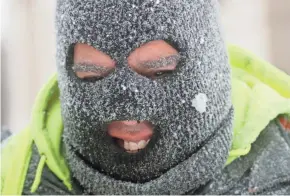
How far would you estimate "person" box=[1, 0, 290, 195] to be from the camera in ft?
2.23

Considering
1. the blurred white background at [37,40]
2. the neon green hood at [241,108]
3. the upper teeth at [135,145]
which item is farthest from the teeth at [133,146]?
the blurred white background at [37,40]

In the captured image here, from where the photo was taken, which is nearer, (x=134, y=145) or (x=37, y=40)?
(x=134, y=145)

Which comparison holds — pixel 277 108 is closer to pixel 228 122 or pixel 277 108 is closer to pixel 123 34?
pixel 228 122

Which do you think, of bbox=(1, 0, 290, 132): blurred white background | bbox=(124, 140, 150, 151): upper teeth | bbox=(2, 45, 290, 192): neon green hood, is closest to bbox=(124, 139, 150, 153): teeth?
bbox=(124, 140, 150, 151): upper teeth

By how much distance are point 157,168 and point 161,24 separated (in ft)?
0.50

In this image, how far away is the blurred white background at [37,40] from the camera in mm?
1391

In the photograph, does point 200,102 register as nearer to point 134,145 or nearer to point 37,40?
point 134,145

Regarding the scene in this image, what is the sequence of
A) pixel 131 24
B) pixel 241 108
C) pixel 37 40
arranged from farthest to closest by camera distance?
1. pixel 37 40
2. pixel 241 108
3. pixel 131 24

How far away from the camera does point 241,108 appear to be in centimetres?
79

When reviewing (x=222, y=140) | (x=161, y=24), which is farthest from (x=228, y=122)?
(x=161, y=24)

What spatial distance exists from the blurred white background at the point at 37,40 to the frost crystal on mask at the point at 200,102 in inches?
26.0

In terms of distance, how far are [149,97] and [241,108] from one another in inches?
6.2

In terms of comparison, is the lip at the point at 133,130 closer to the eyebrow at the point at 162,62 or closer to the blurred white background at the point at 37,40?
the eyebrow at the point at 162,62

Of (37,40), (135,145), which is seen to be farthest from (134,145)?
(37,40)
